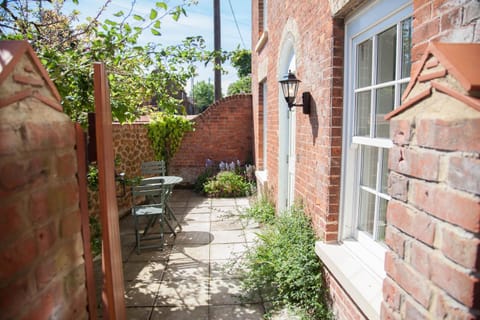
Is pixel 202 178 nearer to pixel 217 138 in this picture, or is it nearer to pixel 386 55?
pixel 217 138

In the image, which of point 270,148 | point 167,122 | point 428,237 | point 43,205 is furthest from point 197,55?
point 167,122

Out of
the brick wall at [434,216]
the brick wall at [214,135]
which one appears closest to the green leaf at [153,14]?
the brick wall at [434,216]

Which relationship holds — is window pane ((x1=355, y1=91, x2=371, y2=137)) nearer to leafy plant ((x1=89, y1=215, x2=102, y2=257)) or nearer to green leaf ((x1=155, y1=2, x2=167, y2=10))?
green leaf ((x1=155, y1=2, x2=167, y2=10))

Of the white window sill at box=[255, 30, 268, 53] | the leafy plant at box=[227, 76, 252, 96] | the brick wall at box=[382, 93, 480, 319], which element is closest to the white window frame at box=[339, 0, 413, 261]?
the brick wall at box=[382, 93, 480, 319]

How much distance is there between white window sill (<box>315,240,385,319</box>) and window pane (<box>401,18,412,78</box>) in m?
1.32

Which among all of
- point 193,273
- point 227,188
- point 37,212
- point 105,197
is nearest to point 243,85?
point 227,188

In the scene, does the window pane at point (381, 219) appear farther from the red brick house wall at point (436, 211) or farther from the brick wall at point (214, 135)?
the brick wall at point (214, 135)

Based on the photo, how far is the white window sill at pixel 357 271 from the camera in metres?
1.94

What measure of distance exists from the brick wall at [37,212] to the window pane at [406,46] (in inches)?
74.0

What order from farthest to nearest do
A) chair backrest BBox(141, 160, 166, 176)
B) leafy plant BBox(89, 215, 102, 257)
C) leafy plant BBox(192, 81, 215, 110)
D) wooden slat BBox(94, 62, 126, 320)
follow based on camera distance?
leafy plant BBox(192, 81, 215, 110)
chair backrest BBox(141, 160, 166, 176)
leafy plant BBox(89, 215, 102, 257)
wooden slat BBox(94, 62, 126, 320)

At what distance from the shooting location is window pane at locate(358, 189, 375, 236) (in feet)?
7.85

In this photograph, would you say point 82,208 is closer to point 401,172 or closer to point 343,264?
point 401,172

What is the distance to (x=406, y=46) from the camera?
6.15 ft

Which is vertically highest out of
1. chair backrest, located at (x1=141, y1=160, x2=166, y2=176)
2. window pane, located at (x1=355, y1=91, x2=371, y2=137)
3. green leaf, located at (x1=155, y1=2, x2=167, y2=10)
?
green leaf, located at (x1=155, y1=2, x2=167, y2=10)
